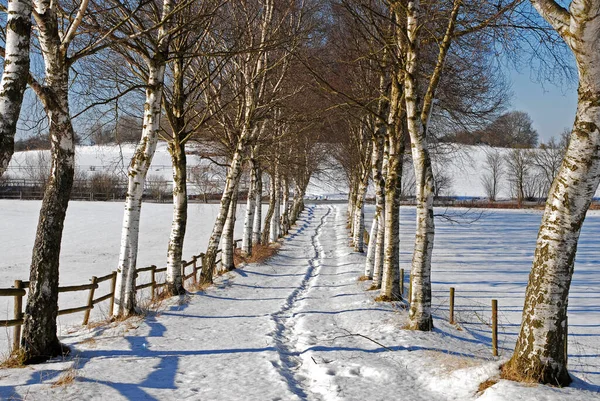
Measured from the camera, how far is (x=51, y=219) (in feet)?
22.7

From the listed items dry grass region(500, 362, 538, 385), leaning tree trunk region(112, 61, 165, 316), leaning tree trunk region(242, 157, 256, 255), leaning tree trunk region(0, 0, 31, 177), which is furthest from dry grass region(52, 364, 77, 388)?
leaning tree trunk region(242, 157, 256, 255)

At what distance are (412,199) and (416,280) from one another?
70.6 meters

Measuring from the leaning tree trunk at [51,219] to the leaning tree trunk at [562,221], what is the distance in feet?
18.6

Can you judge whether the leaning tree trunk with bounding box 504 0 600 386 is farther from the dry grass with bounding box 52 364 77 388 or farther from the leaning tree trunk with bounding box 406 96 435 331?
the dry grass with bounding box 52 364 77 388

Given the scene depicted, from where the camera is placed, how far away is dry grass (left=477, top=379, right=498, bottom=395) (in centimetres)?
567

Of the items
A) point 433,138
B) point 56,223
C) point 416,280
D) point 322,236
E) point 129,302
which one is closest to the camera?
point 56,223

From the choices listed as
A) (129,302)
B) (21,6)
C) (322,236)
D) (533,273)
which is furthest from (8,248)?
(533,273)

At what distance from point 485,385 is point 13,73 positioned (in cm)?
585

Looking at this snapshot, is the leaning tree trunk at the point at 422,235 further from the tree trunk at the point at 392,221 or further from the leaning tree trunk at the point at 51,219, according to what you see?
the leaning tree trunk at the point at 51,219

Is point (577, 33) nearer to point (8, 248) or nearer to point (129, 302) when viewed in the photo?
point (129, 302)

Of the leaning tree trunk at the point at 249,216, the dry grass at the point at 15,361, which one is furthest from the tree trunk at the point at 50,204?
the leaning tree trunk at the point at 249,216

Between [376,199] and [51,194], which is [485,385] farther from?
[376,199]

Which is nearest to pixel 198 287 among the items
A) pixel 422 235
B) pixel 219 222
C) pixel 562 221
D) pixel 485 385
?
pixel 219 222

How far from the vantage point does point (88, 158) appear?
97.1m
